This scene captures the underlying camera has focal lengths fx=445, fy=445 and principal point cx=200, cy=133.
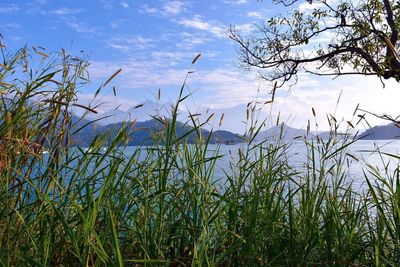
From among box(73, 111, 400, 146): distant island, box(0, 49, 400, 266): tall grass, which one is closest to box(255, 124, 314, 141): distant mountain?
box(73, 111, 400, 146): distant island

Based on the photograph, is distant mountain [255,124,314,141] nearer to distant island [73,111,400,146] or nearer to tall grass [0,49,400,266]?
distant island [73,111,400,146]

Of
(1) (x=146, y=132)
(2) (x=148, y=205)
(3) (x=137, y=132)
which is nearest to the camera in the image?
(2) (x=148, y=205)

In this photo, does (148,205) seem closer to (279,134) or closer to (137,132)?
(137,132)

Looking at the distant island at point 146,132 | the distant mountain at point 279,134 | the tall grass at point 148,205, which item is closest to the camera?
the tall grass at point 148,205

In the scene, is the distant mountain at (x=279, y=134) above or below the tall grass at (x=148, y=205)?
above

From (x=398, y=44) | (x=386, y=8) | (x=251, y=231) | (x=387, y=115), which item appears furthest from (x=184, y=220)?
(x=398, y=44)

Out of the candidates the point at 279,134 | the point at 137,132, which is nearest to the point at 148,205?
the point at 137,132

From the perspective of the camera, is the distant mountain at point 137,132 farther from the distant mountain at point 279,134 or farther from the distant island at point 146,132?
the distant mountain at point 279,134

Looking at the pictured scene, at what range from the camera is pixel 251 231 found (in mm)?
2648

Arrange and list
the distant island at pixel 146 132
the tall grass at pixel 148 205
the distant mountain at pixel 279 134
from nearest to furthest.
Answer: the tall grass at pixel 148 205
the distant island at pixel 146 132
the distant mountain at pixel 279 134

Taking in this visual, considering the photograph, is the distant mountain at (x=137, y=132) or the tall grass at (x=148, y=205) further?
the distant mountain at (x=137, y=132)

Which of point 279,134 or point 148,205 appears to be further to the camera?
point 279,134

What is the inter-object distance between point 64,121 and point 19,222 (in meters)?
0.66

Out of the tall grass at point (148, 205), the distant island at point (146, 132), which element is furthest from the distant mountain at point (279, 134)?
the tall grass at point (148, 205)
